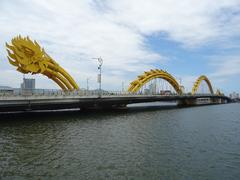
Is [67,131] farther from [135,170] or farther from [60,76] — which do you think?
[60,76]

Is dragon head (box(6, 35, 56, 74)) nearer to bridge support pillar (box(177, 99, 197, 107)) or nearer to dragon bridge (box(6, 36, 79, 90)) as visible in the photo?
dragon bridge (box(6, 36, 79, 90))

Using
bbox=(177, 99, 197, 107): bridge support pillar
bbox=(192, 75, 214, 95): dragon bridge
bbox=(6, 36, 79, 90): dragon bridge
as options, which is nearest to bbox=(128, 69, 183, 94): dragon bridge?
bbox=(177, 99, 197, 107): bridge support pillar

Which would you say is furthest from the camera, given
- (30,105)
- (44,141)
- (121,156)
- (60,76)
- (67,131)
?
(60,76)

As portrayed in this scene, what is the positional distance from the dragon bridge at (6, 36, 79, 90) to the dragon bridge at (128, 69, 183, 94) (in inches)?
1530

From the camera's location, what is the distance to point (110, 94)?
232ft

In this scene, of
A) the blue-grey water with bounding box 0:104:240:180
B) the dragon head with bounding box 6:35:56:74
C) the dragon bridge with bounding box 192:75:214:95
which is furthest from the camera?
A: the dragon bridge with bounding box 192:75:214:95

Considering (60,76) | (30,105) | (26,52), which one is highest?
(26,52)

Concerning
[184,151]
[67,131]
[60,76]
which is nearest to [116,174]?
[184,151]

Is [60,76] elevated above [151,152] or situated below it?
above

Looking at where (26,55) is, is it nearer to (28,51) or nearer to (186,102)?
(28,51)

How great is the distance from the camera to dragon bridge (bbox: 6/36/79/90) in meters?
59.8

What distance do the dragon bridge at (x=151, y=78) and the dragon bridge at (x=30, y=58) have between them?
128ft

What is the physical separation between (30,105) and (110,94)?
24905mm

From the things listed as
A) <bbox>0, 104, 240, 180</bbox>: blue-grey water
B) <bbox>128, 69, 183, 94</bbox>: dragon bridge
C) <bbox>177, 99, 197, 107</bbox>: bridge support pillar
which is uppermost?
<bbox>128, 69, 183, 94</bbox>: dragon bridge
